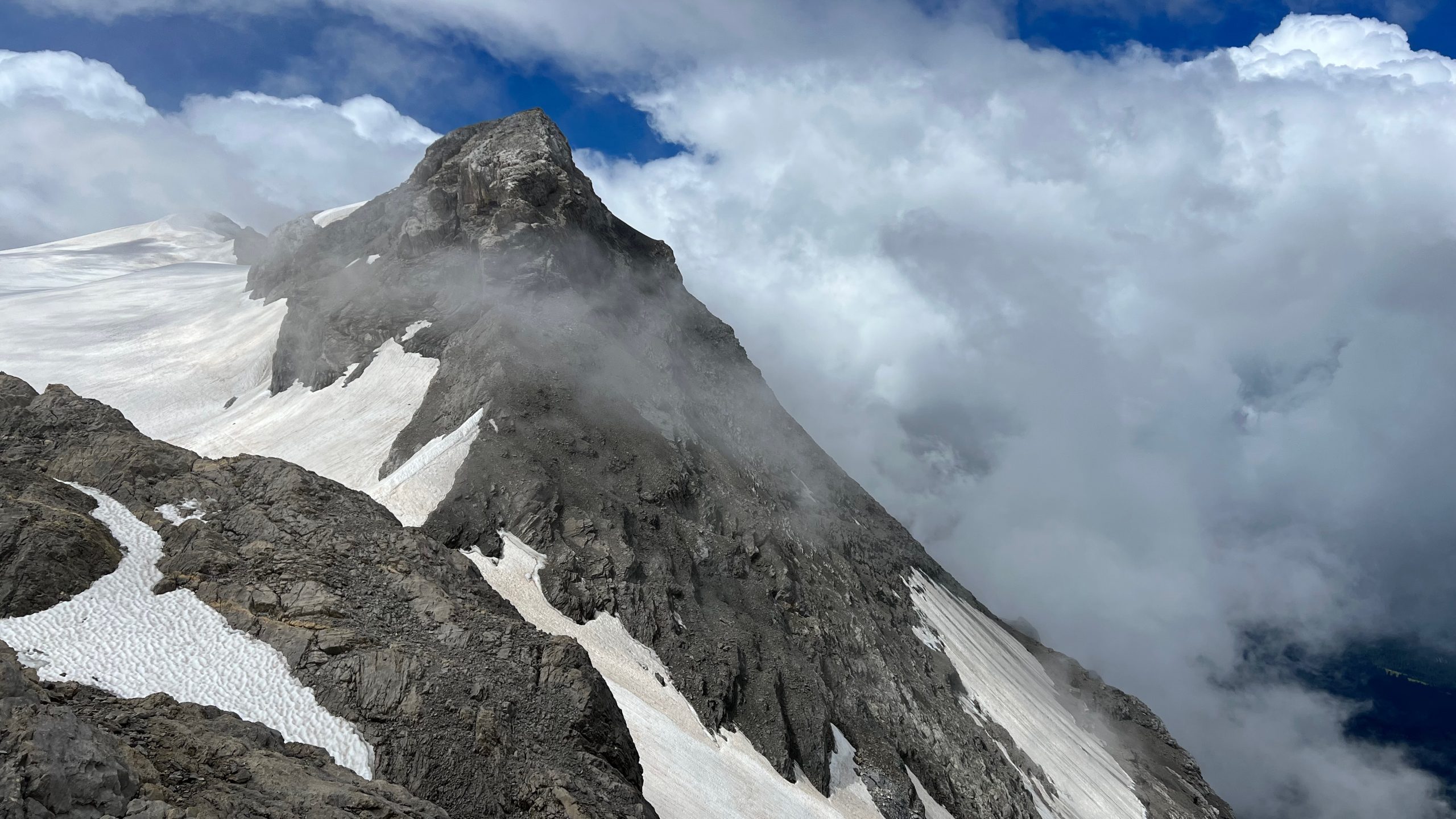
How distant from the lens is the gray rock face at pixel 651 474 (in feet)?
153

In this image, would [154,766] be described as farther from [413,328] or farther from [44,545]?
[413,328]

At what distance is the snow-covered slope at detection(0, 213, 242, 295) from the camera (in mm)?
145375

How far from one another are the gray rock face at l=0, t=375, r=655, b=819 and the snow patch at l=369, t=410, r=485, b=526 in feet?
39.9

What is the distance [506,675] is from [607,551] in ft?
71.4

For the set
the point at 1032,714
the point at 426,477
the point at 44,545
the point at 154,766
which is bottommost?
the point at 44,545

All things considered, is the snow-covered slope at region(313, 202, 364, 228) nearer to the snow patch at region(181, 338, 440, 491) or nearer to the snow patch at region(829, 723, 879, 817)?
the snow patch at region(181, 338, 440, 491)

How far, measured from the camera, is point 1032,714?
70.8 m

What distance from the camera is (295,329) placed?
249ft

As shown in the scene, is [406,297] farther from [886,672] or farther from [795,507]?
[886,672]

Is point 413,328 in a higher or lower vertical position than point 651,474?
lower

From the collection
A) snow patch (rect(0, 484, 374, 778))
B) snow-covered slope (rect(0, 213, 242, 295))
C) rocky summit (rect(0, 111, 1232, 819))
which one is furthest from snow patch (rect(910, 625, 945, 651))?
snow-covered slope (rect(0, 213, 242, 295))

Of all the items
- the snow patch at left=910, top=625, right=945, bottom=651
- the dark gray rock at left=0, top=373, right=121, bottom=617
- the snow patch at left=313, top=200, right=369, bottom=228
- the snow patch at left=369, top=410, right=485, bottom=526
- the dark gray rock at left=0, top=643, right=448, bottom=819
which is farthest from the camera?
the snow patch at left=313, top=200, right=369, bottom=228

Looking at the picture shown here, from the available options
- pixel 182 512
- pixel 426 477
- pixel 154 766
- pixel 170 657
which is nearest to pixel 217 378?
pixel 426 477

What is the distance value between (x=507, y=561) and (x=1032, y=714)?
154ft
